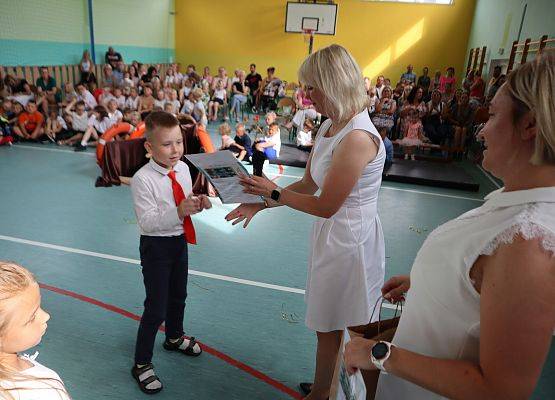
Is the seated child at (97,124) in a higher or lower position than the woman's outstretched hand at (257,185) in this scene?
lower

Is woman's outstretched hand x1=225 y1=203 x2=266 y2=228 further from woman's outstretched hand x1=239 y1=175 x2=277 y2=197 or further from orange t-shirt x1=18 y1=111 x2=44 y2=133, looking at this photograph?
orange t-shirt x1=18 y1=111 x2=44 y2=133

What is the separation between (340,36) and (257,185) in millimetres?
16358

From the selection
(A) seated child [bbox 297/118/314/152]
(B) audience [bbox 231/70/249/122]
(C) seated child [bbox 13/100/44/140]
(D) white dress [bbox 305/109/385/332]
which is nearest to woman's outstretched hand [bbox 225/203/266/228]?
(D) white dress [bbox 305/109/385/332]

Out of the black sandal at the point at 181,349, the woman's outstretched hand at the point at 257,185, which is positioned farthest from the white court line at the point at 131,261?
the woman's outstretched hand at the point at 257,185

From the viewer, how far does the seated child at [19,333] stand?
105cm

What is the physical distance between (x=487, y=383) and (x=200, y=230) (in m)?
4.21

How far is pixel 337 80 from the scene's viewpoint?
1764 mm

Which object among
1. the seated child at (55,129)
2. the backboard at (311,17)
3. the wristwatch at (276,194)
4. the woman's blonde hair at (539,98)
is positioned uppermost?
the backboard at (311,17)

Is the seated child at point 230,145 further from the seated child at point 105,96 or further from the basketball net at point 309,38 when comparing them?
the basketball net at point 309,38

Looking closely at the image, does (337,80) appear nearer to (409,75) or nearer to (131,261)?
(131,261)

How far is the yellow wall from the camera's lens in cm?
1591

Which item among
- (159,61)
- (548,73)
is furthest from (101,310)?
(159,61)

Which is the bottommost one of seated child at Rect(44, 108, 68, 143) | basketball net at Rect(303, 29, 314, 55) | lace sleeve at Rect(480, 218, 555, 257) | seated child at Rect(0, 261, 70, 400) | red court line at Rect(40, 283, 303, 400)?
red court line at Rect(40, 283, 303, 400)

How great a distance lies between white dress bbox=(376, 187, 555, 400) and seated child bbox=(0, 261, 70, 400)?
0.99 m
